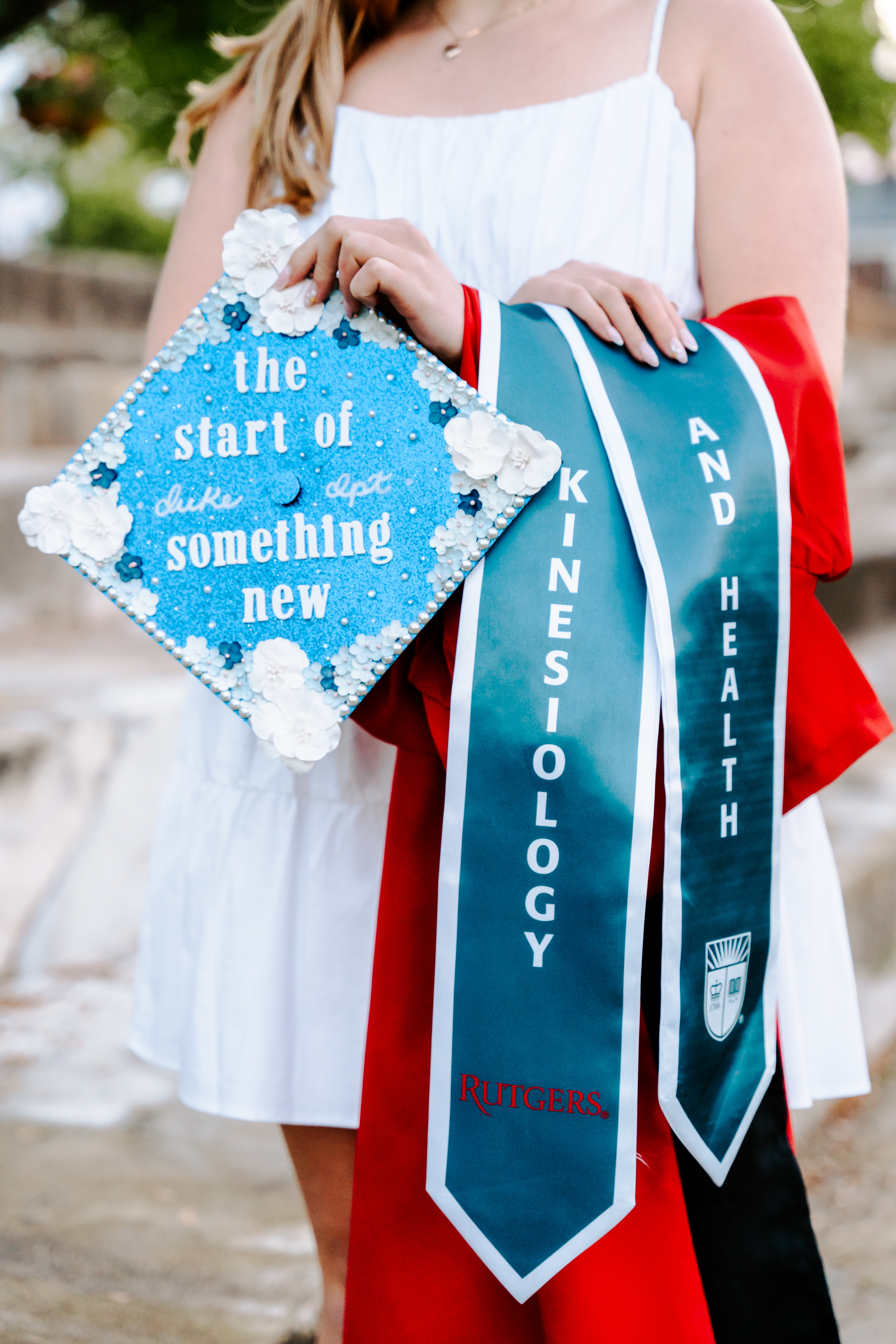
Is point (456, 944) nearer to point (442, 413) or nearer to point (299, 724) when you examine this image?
point (299, 724)

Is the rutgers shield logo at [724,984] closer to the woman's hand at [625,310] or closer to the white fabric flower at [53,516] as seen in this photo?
the woman's hand at [625,310]

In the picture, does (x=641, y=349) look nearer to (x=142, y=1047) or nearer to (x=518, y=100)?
(x=518, y=100)

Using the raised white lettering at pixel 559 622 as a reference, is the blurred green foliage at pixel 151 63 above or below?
below

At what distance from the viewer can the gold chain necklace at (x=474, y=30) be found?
1.05 m

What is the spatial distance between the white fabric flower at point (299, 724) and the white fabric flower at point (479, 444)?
18 centimetres

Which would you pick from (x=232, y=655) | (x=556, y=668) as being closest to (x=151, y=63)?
(x=232, y=655)

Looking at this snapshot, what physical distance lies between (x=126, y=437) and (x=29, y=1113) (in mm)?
1500

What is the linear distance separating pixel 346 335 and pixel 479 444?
0.13 meters

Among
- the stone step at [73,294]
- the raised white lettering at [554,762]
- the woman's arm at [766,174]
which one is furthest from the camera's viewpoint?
the stone step at [73,294]

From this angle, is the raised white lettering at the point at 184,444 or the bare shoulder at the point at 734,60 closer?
the raised white lettering at the point at 184,444

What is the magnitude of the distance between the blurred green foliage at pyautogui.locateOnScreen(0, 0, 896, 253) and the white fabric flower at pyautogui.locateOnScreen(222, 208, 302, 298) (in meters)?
2.49

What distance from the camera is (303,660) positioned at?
793 mm

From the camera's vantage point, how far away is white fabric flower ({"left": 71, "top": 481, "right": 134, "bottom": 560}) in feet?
2.66

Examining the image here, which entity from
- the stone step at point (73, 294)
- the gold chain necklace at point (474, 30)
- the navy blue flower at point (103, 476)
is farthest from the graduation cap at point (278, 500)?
the stone step at point (73, 294)
